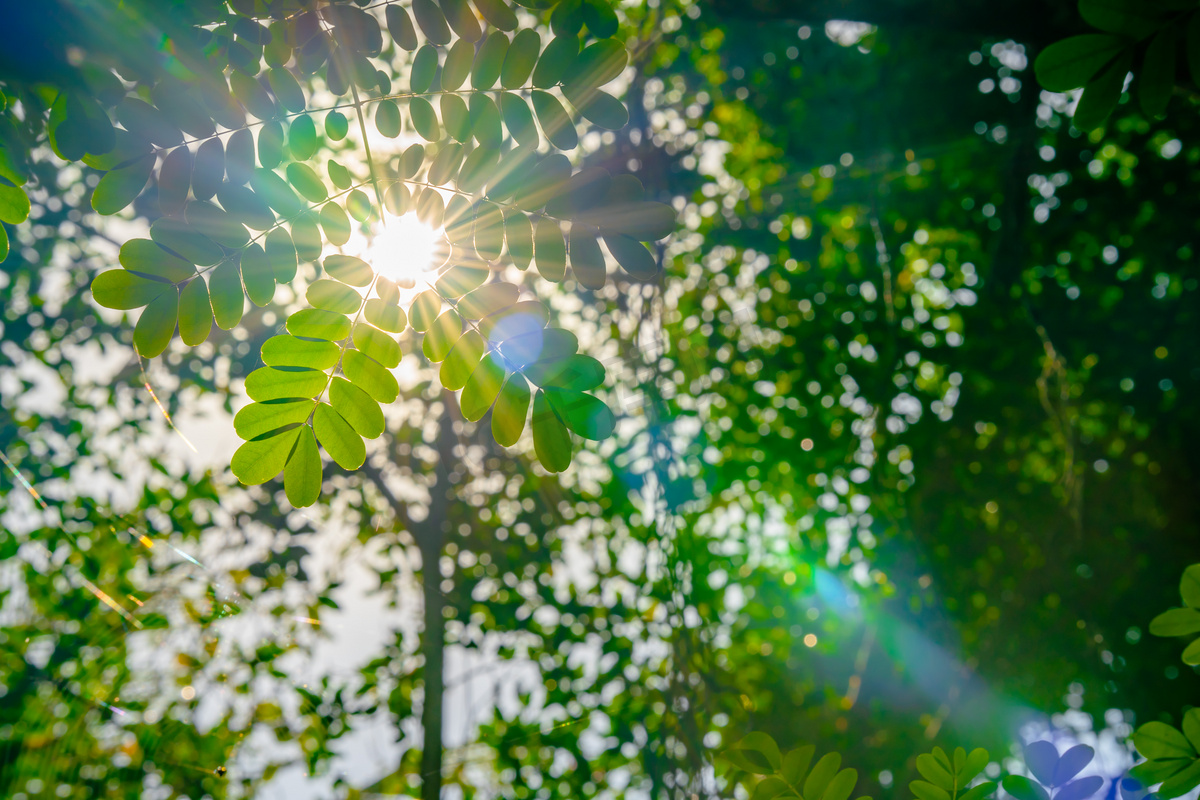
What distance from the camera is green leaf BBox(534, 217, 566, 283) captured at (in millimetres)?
1203

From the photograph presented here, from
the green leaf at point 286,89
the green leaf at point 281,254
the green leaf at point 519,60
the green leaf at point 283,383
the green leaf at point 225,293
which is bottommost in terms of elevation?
the green leaf at point 283,383

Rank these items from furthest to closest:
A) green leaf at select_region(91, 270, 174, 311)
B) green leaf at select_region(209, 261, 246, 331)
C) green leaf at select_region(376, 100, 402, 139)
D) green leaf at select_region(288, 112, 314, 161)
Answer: green leaf at select_region(376, 100, 402, 139) < green leaf at select_region(288, 112, 314, 161) < green leaf at select_region(209, 261, 246, 331) < green leaf at select_region(91, 270, 174, 311)

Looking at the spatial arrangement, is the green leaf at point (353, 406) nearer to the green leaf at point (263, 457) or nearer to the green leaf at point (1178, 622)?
the green leaf at point (263, 457)

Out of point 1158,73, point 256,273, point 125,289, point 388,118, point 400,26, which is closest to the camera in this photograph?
point 1158,73

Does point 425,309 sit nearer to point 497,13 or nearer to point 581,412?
point 581,412

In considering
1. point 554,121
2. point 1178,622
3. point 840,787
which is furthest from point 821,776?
point 554,121

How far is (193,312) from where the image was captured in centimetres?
119

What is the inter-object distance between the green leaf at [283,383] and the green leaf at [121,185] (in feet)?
1.40

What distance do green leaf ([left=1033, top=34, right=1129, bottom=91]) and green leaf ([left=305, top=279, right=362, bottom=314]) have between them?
4.31 ft

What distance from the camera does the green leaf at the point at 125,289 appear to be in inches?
43.1

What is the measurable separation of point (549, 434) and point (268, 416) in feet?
1.78

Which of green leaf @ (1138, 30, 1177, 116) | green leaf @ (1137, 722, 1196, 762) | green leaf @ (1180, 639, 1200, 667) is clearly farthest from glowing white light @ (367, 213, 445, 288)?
green leaf @ (1180, 639, 1200, 667)

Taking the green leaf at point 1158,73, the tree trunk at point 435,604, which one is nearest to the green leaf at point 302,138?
the green leaf at point 1158,73

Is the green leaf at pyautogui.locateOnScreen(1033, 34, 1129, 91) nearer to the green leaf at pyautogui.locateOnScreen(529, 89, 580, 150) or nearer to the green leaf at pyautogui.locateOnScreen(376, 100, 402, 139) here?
the green leaf at pyautogui.locateOnScreen(529, 89, 580, 150)
